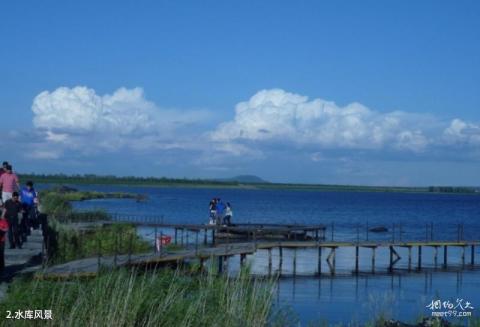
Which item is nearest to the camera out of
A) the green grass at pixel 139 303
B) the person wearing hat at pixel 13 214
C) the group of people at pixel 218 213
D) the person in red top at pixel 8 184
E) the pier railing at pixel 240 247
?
the green grass at pixel 139 303

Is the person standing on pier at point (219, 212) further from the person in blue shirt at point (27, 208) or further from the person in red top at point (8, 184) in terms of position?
the person in red top at point (8, 184)

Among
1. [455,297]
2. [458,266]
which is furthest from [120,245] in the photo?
[458,266]

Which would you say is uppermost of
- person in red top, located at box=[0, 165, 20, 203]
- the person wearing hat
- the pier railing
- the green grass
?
person in red top, located at box=[0, 165, 20, 203]

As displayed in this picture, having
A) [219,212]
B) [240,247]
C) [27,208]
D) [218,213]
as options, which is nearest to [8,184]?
[27,208]

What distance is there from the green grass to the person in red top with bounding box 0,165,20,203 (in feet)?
28.0

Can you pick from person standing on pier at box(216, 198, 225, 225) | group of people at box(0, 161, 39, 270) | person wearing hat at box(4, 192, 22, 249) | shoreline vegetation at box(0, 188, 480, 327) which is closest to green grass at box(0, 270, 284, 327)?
shoreline vegetation at box(0, 188, 480, 327)

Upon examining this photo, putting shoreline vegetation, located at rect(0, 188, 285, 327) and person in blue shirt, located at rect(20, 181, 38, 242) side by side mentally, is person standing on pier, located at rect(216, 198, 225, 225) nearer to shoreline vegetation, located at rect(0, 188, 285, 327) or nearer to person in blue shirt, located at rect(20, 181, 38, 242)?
person in blue shirt, located at rect(20, 181, 38, 242)

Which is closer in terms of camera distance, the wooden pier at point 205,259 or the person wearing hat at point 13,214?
the wooden pier at point 205,259

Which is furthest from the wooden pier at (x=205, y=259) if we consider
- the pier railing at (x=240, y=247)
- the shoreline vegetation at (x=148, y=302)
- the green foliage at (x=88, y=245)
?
the shoreline vegetation at (x=148, y=302)

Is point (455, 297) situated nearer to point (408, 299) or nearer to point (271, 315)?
point (408, 299)

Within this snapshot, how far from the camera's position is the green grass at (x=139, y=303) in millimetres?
10656

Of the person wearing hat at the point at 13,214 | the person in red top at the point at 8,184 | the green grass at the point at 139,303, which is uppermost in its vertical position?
the person in red top at the point at 8,184

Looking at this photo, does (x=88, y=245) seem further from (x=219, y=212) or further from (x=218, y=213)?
(x=219, y=212)

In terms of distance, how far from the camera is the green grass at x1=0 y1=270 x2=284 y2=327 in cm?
1066
